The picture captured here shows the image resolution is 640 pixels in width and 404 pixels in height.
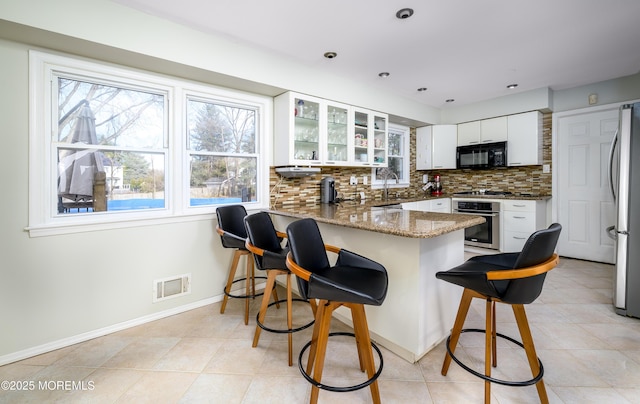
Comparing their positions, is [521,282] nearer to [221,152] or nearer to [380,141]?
[221,152]

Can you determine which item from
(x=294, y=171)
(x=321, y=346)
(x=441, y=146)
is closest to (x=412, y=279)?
(x=321, y=346)

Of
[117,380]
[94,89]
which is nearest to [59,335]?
[117,380]

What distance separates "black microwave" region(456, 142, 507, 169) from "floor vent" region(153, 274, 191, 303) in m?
4.40

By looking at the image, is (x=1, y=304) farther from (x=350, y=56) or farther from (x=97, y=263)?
(x=350, y=56)

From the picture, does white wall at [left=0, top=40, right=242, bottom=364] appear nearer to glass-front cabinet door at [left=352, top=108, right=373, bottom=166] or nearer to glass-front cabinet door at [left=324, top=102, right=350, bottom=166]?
glass-front cabinet door at [left=324, top=102, right=350, bottom=166]

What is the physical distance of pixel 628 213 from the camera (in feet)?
7.68

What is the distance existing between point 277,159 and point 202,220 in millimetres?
1026

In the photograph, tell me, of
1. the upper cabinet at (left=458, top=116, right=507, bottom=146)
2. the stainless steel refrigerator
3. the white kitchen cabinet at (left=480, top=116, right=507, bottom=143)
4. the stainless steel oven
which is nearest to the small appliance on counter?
the stainless steel oven

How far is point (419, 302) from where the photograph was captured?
178 centimetres

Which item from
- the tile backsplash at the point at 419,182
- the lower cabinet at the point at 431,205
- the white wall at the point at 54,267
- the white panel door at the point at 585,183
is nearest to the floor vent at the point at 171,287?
the white wall at the point at 54,267

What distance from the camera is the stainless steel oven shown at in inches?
167

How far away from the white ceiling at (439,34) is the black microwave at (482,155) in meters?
1.07

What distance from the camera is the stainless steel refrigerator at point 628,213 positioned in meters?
2.29

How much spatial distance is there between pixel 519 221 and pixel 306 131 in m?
3.25
